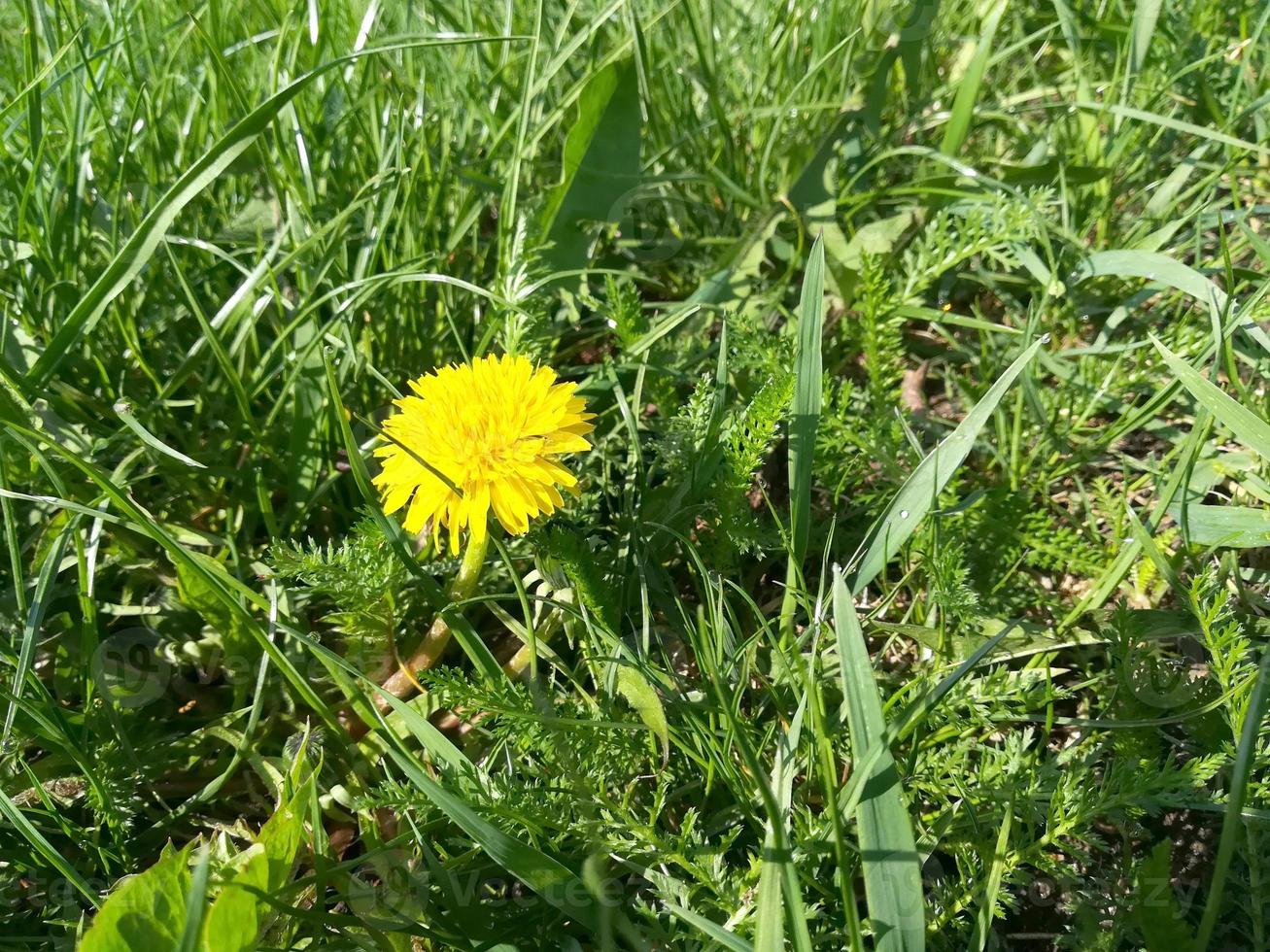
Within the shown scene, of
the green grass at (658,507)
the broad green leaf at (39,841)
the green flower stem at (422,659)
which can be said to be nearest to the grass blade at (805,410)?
the green grass at (658,507)

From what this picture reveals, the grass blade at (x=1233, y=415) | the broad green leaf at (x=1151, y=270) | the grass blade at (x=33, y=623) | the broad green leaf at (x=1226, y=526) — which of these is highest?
the broad green leaf at (x=1151, y=270)

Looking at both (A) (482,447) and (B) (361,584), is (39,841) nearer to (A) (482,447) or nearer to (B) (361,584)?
(B) (361,584)

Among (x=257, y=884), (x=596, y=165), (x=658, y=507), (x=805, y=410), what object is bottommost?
(x=257, y=884)

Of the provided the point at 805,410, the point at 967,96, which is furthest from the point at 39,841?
the point at 967,96

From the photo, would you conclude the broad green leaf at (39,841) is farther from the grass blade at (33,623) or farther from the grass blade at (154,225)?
the grass blade at (154,225)

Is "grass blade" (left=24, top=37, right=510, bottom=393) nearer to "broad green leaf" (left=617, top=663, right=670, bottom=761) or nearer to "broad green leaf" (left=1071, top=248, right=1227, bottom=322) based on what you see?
"broad green leaf" (left=617, top=663, right=670, bottom=761)

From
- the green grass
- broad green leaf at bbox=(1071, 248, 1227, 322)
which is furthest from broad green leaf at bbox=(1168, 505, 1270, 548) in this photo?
broad green leaf at bbox=(1071, 248, 1227, 322)
